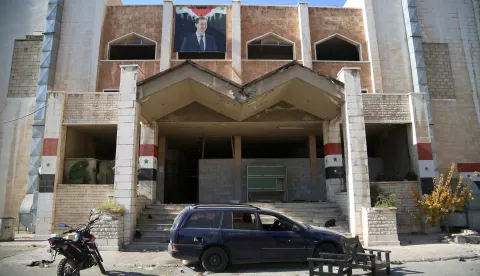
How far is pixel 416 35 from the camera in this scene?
669 inches

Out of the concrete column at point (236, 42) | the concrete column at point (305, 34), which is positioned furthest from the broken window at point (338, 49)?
the concrete column at point (236, 42)

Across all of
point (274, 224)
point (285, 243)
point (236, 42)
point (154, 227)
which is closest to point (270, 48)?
point (236, 42)

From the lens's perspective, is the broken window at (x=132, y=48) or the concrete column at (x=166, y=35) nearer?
the concrete column at (x=166, y=35)

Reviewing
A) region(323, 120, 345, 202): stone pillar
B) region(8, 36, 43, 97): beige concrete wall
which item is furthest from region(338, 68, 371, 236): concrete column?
region(8, 36, 43, 97): beige concrete wall

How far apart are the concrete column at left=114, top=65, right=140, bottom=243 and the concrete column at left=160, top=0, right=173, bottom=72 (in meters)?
4.85

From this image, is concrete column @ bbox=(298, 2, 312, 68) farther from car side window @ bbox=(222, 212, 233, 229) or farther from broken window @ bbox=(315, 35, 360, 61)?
car side window @ bbox=(222, 212, 233, 229)

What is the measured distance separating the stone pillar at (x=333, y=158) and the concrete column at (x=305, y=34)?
3.58 m

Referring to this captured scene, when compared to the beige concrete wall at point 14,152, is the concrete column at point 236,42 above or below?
above

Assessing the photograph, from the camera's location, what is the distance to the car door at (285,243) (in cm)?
787

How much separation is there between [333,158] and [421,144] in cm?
369

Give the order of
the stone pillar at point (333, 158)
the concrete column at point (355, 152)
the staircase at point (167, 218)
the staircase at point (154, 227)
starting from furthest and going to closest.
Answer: the stone pillar at point (333, 158) → the concrete column at point (355, 152) → the staircase at point (167, 218) → the staircase at point (154, 227)

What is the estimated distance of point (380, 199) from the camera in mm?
11734

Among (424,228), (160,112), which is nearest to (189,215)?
(160,112)

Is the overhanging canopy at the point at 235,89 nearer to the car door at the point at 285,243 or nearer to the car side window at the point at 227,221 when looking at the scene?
the car side window at the point at 227,221
